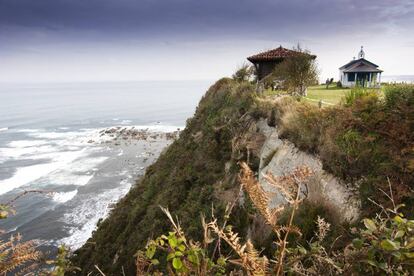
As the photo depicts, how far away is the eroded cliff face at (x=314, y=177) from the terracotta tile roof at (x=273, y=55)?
14.8 meters

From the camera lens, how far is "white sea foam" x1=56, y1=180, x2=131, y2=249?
29.3m

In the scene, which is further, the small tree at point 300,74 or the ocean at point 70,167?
the ocean at point 70,167

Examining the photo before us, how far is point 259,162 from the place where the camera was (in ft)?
42.6

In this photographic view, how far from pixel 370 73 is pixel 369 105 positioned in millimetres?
29883

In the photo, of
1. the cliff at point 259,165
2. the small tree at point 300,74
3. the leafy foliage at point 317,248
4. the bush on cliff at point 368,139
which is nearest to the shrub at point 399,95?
the bush on cliff at point 368,139

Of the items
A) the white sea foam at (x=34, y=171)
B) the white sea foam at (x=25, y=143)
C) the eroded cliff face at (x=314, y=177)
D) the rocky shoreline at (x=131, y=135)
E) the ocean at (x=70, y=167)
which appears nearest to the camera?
the eroded cliff face at (x=314, y=177)

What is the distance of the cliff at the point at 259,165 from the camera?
8164mm

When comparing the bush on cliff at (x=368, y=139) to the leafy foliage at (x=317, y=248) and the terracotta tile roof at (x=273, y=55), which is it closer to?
the leafy foliage at (x=317, y=248)

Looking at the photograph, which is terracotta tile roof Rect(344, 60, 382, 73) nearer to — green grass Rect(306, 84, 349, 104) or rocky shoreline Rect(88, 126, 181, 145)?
green grass Rect(306, 84, 349, 104)

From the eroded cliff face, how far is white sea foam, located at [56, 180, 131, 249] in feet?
76.2

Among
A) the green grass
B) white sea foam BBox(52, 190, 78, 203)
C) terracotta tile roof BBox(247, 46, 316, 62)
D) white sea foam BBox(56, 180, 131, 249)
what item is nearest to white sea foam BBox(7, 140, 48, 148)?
white sea foam BBox(52, 190, 78, 203)

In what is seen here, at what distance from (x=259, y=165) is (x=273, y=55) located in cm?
1660

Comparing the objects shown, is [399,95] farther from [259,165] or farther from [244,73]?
[244,73]

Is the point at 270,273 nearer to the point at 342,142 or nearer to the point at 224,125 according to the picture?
the point at 342,142
